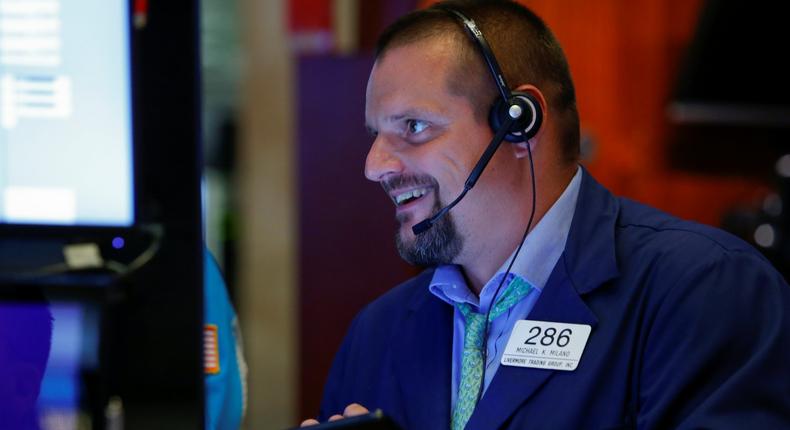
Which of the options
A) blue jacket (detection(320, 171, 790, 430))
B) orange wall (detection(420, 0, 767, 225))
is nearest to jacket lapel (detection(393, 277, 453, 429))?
blue jacket (detection(320, 171, 790, 430))

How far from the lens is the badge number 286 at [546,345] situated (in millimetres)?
1211

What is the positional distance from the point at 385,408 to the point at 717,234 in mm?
510

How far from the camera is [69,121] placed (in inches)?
48.9

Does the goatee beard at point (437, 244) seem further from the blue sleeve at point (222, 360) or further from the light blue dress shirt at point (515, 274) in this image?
the blue sleeve at point (222, 360)

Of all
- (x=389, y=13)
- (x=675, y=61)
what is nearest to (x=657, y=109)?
(x=675, y=61)

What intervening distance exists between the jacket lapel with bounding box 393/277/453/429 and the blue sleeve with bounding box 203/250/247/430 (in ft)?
0.75

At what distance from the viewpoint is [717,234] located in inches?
50.5

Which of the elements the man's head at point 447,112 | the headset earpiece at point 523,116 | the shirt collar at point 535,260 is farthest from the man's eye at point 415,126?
the shirt collar at point 535,260

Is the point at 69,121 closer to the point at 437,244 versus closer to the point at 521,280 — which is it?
the point at 437,244

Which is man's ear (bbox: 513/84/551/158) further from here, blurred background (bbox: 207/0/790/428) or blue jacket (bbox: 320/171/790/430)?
blurred background (bbox: 207/0/790/428)

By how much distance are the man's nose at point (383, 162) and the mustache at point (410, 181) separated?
1cm

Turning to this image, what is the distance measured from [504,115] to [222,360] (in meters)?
0.50

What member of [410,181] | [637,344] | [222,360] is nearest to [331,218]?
[410,181]

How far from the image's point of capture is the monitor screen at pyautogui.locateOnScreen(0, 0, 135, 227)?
4.04ft
